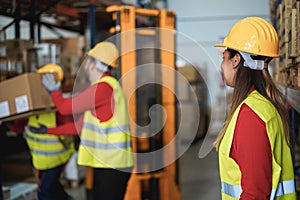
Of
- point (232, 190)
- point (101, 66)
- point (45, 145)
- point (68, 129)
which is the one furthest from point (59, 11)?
point (232, 190)

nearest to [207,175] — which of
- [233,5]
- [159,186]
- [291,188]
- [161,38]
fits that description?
[159,186]

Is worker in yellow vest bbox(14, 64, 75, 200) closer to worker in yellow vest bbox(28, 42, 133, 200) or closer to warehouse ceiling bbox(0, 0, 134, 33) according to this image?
worker in yellow vest bbox(28, 42, 133, 200)

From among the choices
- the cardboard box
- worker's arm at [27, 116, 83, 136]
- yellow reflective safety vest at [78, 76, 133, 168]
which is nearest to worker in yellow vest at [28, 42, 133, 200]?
yellow reflective safety vest at [78, 76, 133, 168]

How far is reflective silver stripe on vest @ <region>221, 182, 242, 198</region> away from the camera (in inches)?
80.4

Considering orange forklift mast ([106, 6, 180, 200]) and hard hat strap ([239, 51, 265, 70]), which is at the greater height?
hard hat strap ([239, 51, 265, 70])

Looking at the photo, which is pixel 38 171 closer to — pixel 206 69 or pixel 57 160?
pixel 57 160

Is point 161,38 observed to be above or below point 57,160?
above

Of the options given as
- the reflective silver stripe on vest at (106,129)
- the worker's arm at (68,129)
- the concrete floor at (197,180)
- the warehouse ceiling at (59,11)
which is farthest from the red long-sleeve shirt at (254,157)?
the concrete floor at (197,180)

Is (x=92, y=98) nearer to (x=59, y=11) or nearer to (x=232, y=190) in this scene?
(x=232, y=190)

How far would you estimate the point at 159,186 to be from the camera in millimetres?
5039

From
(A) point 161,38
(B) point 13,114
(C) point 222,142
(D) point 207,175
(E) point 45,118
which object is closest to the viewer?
(C) point 222,142

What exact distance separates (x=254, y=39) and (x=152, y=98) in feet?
10.5

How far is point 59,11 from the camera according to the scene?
6.43m

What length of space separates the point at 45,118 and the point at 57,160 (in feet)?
1.49
